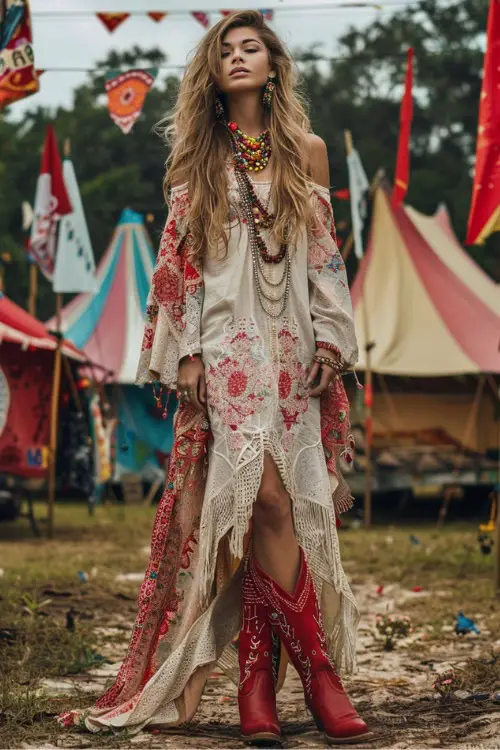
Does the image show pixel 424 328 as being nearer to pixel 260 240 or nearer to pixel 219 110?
pixel 219 110

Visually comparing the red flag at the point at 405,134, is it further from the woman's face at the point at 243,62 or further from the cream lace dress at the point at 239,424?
the cream lace dress at the point at 239,424

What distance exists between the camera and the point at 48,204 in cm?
988

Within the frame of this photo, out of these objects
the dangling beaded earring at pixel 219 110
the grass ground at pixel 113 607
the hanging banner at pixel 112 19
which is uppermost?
the hanging banner at pixel 112 19

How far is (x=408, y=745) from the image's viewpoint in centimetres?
295

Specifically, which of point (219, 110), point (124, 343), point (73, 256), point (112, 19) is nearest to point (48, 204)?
point (73, 256)

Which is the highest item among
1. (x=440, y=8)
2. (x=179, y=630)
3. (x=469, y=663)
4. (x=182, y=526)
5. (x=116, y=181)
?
(x=440, y=8)

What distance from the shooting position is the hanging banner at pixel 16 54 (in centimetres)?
478

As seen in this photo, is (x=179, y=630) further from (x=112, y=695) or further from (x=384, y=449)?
(x=384, y=449)

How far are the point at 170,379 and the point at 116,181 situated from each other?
22192 millimetres

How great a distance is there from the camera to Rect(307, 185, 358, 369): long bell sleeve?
130 inches

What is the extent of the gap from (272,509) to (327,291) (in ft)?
2.04

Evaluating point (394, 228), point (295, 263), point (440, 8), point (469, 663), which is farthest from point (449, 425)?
point (440, 8)

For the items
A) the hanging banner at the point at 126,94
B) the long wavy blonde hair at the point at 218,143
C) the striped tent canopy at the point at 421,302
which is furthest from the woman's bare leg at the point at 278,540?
the striped tent canopy at the point at 421,302

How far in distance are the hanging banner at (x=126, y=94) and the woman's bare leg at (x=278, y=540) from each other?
5.34m
